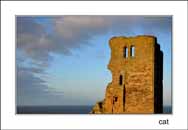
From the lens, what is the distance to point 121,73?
29109 mm

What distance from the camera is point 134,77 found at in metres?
28.7

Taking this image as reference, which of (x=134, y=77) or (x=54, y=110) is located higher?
(x=134, y=77)

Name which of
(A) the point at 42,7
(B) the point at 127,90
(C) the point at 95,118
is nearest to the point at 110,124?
(C) the point at 95,118

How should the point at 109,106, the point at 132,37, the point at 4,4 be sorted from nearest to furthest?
the point at 4,4
the point at 132,37
the point at 109,106

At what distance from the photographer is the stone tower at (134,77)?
85.0 feet

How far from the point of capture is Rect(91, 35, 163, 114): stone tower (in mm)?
25906

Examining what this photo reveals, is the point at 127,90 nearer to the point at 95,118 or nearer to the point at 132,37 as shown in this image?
the point at 132,37

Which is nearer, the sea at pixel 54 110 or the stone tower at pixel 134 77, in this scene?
the sea at pixel 54 110

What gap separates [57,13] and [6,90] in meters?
2.63

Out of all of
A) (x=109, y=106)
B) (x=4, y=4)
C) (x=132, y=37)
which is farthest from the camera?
(x=109, y=106)

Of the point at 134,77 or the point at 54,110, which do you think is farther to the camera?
the point at 134,77

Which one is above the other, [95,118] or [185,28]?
[185,28]

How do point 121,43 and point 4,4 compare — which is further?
point 121,43

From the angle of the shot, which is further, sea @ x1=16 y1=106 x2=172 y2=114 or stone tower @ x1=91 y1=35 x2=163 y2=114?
stone tower @ x1=91 y1=35 x2=163 y2=114
